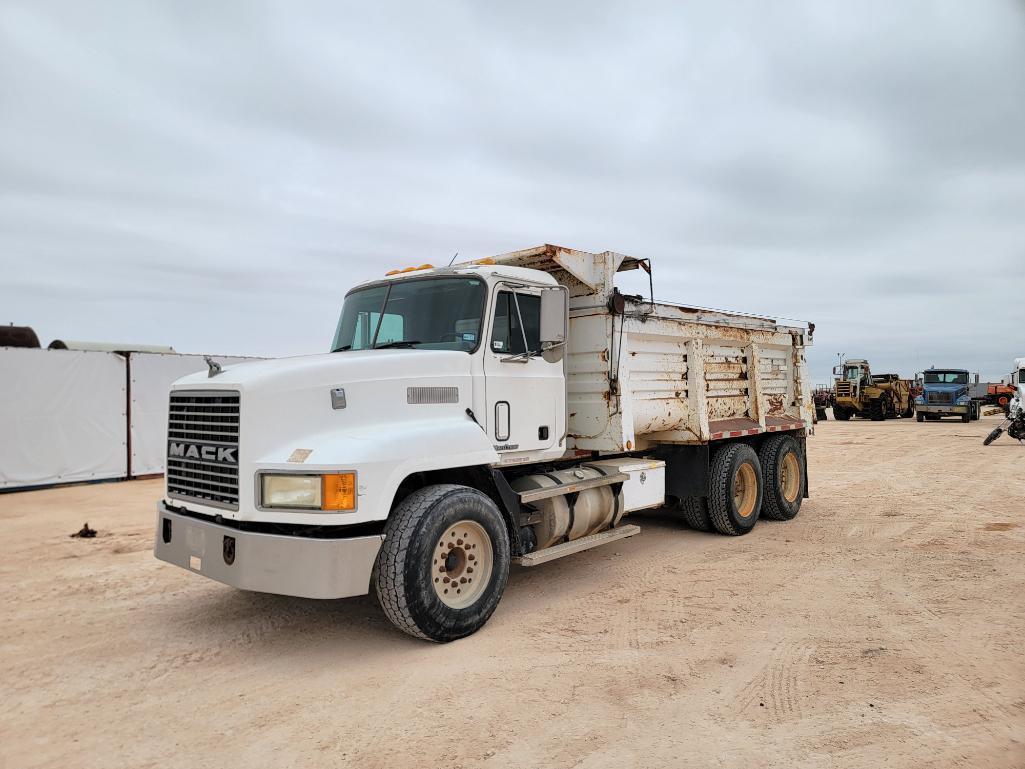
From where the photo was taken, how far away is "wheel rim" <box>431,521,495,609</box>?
474cm

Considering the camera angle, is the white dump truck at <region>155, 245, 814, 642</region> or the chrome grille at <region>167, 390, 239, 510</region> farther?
the chrome grille at <region>167, 390, 239, 510</region>

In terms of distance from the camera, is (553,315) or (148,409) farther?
(148,409)

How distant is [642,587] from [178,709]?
12.6 ft

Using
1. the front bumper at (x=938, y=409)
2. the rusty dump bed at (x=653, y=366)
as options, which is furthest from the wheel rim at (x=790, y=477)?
the front bumper at (x=938, y=409)

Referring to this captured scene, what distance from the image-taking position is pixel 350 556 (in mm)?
4230

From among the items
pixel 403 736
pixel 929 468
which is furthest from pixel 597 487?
pixel 929 468

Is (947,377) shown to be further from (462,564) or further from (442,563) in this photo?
(442,563)

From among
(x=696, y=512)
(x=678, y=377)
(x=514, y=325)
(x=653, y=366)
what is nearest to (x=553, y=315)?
(x=514, y=325)

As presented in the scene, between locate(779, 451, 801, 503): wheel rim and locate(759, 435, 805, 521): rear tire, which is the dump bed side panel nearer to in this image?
locate(759, 435, 805, 521): rear tire

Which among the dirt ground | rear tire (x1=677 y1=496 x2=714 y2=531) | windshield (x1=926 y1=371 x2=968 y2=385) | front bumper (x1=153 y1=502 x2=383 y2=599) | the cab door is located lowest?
the dirt ground

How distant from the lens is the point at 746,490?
8766 millimetres

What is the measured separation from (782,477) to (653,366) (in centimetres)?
348

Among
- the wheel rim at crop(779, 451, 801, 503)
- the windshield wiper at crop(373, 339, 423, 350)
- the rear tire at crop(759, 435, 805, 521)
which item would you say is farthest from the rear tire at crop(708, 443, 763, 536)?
the windshield wiper at crop(373, 339, 423, 350)

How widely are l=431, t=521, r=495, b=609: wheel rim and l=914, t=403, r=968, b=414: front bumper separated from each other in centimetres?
3398
